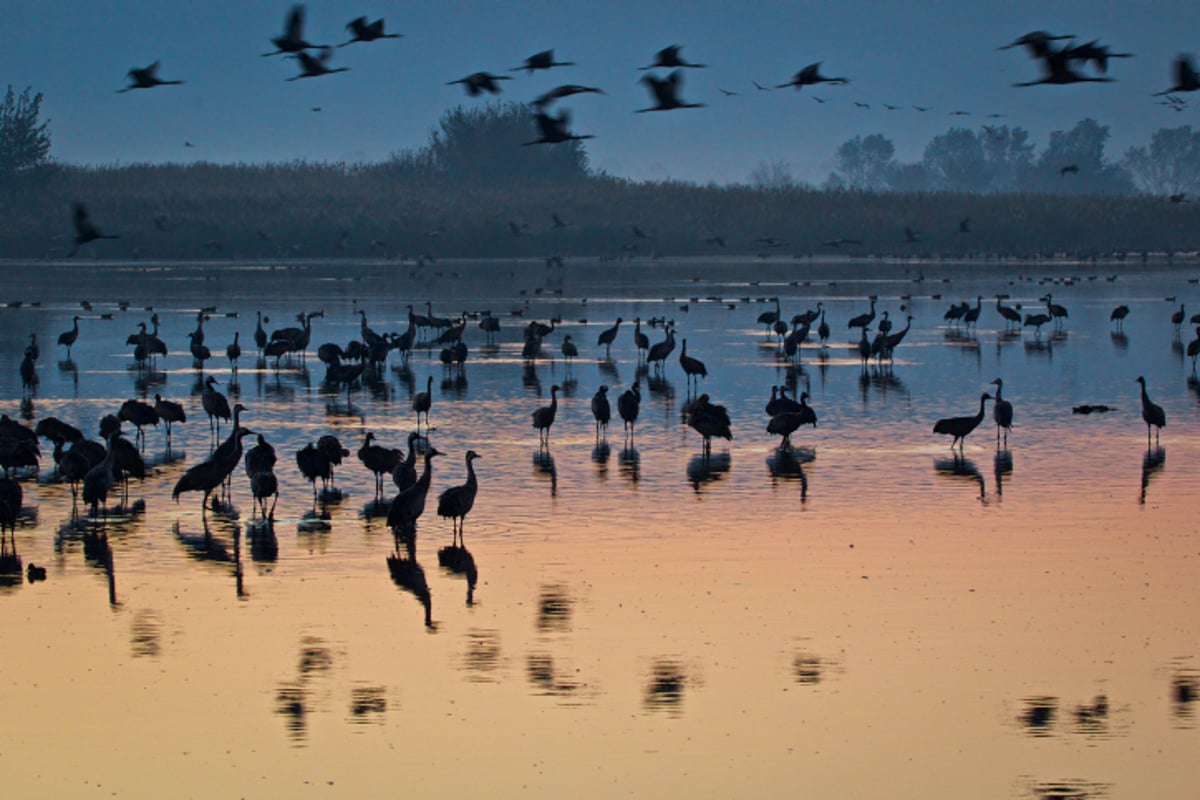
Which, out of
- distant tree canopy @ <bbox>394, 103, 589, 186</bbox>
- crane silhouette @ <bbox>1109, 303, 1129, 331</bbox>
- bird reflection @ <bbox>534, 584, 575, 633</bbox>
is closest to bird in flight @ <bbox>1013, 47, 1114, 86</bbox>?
bird reflection @ <bbox>534, 584, 575, 633</bbox>

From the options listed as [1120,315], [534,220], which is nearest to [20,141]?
[534,220]

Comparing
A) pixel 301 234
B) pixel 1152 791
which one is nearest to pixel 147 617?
pixel 1152 791

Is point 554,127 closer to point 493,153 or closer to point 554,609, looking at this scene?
point 554,609

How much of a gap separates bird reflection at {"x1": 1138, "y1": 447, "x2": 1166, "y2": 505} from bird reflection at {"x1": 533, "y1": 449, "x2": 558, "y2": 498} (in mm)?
5562

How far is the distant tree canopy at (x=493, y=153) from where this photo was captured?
11112cm

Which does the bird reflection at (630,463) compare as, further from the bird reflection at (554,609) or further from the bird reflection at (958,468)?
the bird reflection at (554,609)

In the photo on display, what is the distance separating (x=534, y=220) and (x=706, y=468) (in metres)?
71.1

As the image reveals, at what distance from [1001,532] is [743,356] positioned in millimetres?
17898

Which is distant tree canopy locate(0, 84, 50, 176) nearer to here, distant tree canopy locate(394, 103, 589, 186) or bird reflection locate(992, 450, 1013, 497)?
distant tree canopy locate(394, 103, 589, 186)

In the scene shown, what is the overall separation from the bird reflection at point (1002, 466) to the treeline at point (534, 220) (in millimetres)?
65039

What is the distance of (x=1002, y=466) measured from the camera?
1767 centimetres

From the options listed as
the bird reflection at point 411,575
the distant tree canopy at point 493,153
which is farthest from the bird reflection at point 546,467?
the distant tree canopy at point 493,153

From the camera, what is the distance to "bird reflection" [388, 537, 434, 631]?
11609 mm

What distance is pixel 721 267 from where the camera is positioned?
7381 cm
